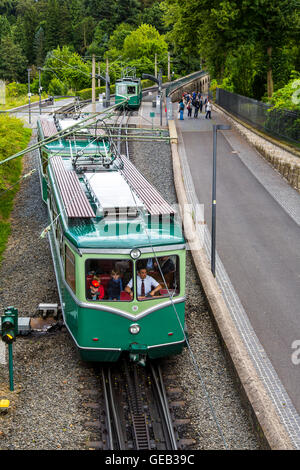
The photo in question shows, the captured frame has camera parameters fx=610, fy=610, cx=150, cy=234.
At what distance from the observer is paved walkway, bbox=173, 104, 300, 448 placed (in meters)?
12.4

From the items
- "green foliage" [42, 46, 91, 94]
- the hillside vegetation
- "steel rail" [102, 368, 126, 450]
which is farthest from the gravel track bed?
"green foliage" [42, 46, 91, 94]

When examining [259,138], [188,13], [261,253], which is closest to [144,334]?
[261,253]

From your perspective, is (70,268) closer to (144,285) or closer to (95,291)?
(95,291)

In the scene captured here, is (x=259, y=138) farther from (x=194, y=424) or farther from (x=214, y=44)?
(x=194, y=424)

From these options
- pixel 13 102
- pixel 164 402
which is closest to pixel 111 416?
pixel 164 402

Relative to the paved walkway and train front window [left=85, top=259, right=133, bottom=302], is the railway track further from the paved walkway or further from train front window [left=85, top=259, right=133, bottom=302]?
the paved walkway

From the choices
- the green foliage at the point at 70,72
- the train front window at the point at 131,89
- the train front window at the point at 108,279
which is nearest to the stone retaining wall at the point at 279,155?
the train front window at the point at 108,279

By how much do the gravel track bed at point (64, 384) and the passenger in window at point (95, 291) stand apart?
185cm

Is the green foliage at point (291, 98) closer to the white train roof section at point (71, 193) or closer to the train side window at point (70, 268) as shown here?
the white train roof section at point (71, 193)

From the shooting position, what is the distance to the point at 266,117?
32938 mm

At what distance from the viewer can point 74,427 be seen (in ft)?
34.2

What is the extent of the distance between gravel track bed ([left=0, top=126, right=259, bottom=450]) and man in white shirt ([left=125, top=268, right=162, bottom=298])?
202 centimetres

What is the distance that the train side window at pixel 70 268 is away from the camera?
1170 centimetres
